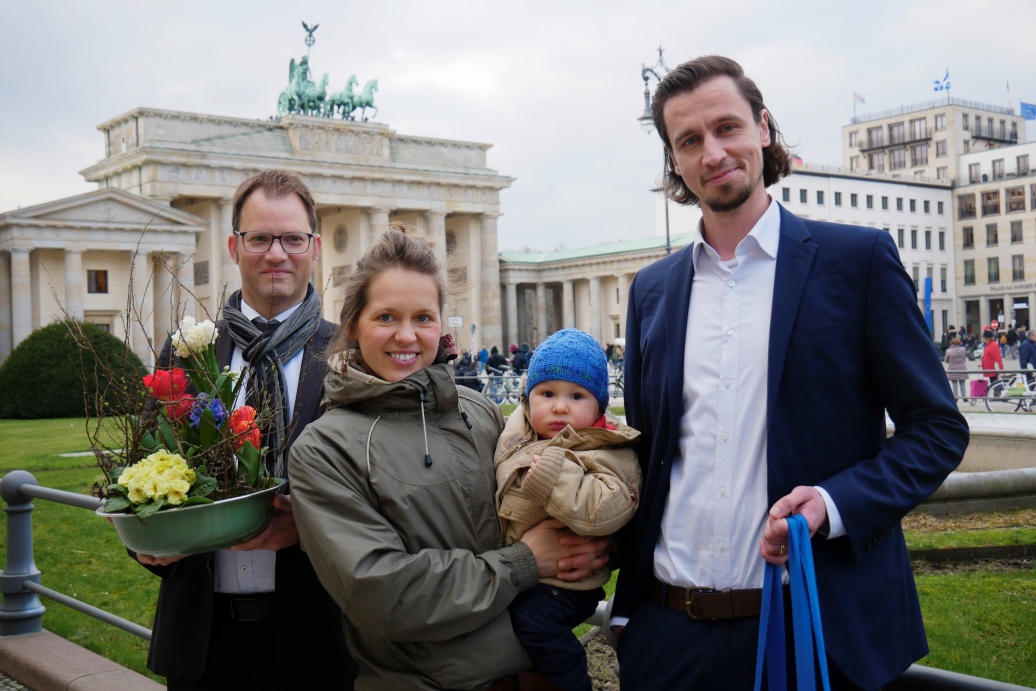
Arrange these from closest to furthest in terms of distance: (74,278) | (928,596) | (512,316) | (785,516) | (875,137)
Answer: (785,516), (928,596), (74,278), (512,316), (875,137)

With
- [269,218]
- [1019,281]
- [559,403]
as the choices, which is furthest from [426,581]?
[1019,281]

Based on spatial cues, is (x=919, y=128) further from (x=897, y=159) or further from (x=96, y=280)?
(x=96, y=280)

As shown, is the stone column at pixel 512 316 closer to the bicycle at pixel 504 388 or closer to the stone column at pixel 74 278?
the stone column at pixel 74 278

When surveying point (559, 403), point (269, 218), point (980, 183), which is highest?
point (980, 183)

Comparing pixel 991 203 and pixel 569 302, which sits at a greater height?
pixel 991 203

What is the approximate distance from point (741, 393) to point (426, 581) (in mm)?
956

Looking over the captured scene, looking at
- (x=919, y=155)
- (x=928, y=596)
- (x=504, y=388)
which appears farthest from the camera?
(x=919, y=155)

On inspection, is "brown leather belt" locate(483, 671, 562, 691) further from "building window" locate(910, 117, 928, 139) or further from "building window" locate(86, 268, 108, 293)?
"building window" locate(910, 117, 928, 139)

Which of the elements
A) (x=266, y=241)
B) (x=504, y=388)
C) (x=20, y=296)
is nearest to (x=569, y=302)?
Answer: (x=20, y=296)

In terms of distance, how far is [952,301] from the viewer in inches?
3327

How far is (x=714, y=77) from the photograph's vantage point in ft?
8.67

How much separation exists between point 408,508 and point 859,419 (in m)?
1.20

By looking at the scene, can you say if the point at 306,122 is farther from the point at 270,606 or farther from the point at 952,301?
the point at 952,301

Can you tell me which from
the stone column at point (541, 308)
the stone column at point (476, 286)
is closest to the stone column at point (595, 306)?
the stone column at point (541, 308)
